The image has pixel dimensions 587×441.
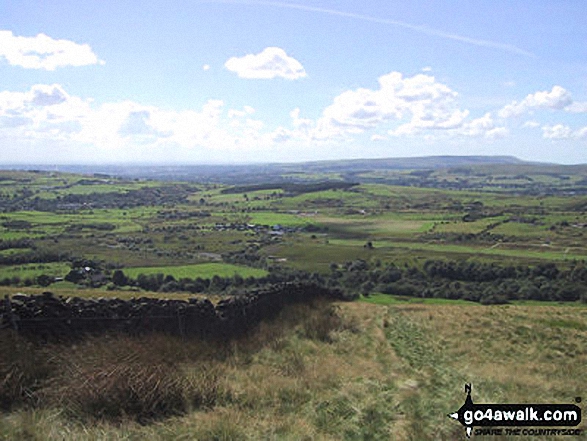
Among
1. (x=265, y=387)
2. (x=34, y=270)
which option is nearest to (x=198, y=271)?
(x=34, y=270)

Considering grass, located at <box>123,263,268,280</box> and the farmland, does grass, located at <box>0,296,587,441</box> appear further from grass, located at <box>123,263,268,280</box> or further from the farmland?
grass, located at <box>123,263,268,280</box>

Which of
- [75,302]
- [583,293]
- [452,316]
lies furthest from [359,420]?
[583,293]

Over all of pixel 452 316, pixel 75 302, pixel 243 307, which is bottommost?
pixel 452 316

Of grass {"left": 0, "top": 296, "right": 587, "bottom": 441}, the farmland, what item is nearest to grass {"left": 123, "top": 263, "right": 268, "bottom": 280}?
the farmland

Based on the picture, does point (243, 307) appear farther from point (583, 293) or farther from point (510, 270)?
point (510, 270)

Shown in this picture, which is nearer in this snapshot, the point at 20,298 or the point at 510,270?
the point at 20,298

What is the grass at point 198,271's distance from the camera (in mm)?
62344

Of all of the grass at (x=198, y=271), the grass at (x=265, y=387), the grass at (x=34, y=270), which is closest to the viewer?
the grass at (x=265, y=387)

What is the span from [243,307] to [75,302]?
5.45 metres

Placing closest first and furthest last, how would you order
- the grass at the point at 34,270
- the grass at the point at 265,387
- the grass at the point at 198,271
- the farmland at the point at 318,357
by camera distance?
the grass at the point at 265,387
the farmland at the point at 318,357
the grass at the point at 34,270
the grass at the point at 198,271

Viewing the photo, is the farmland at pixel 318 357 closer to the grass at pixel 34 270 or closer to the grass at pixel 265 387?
the grass at pixel 265 387

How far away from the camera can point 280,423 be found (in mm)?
7789

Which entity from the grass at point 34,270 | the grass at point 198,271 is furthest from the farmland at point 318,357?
the grass at point 198,271

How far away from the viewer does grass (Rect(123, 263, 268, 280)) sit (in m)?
62.3
